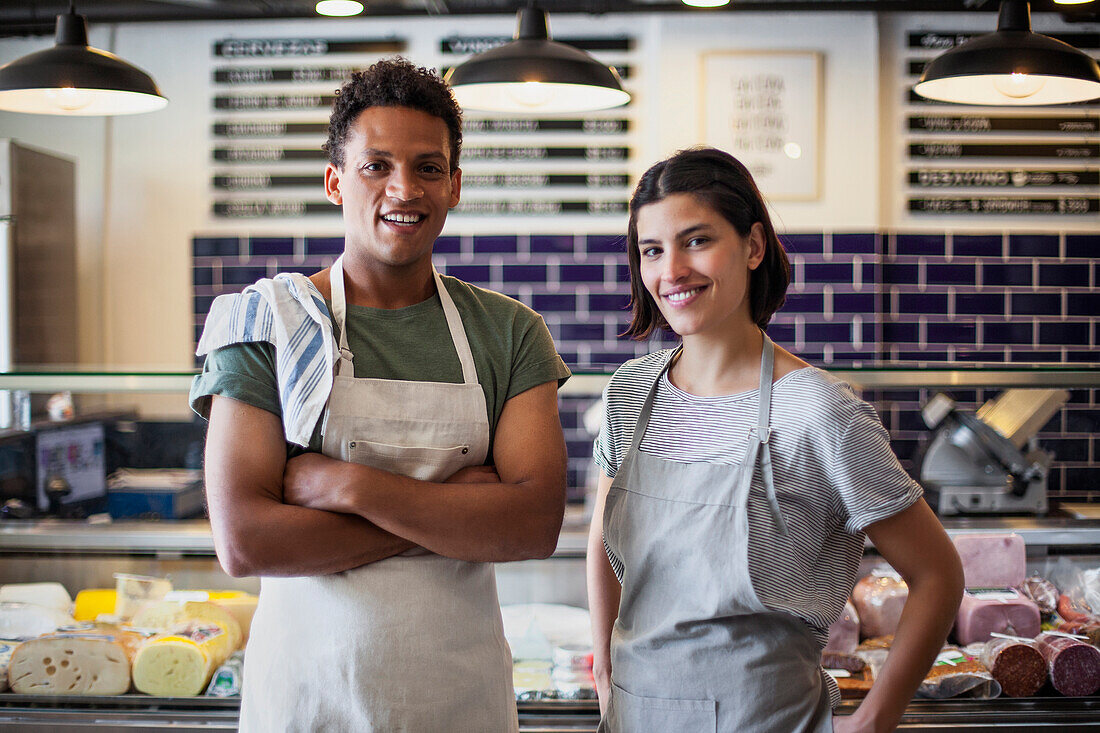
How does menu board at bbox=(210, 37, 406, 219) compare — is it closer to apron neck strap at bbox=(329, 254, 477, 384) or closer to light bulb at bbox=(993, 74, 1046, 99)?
light bulb at bbox=(993, 74, 1046, 99)

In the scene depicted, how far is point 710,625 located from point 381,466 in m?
0.51

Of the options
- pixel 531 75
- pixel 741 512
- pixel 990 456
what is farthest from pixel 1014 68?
pixel 741 512

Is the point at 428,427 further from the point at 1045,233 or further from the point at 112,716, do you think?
the point at 1045,233

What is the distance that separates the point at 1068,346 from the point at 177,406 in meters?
3.98

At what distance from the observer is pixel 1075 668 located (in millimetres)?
1956

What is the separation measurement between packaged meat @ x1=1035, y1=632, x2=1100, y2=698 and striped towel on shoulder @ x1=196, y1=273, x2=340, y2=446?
5.14 ft

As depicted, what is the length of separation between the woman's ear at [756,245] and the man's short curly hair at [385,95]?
486mm

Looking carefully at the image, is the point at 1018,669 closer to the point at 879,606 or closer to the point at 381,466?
the point at 879,606

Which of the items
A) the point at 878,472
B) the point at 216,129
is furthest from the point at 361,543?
the point at 216,129

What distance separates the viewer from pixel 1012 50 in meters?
2.40

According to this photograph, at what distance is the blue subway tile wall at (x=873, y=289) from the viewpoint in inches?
180

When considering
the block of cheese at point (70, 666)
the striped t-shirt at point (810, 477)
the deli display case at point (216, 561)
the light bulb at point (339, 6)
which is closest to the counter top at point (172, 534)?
the deli display case at point (216, 561)

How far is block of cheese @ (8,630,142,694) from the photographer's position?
1988 mm

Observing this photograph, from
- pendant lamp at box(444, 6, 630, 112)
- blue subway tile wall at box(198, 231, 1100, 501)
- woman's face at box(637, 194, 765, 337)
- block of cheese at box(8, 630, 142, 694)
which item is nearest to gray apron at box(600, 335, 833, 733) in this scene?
woman's face at box(637, 194, 765, 337)
